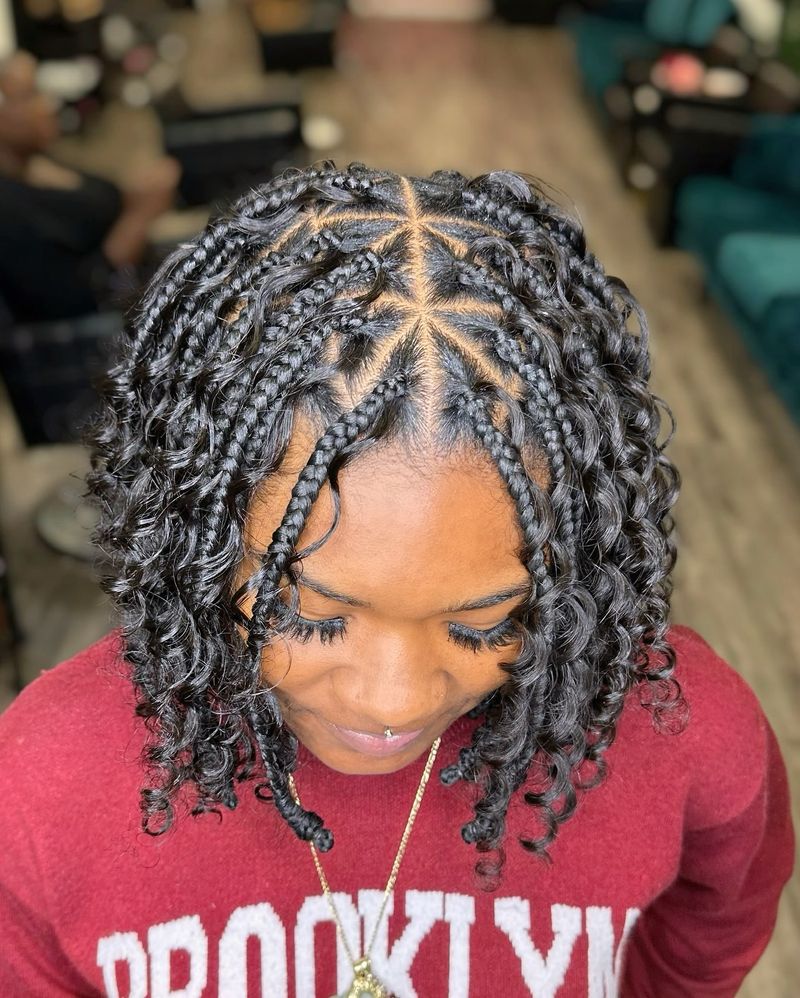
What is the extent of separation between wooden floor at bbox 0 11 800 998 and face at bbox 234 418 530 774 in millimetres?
384

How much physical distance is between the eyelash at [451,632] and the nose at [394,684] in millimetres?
24

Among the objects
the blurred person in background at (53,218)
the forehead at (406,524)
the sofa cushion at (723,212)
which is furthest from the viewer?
the sofa cushion at (723,212)

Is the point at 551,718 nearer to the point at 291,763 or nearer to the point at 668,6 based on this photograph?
the point at 291,763

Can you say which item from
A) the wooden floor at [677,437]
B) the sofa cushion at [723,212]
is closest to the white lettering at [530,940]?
the wooden floor at [677,437]

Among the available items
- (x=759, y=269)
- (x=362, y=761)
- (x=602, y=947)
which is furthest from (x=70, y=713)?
(x=759, y=269)

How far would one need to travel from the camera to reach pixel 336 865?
852mm

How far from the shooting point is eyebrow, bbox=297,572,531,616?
0.62 metres

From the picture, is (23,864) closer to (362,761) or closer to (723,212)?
(362,761)

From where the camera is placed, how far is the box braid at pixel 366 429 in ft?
2.01

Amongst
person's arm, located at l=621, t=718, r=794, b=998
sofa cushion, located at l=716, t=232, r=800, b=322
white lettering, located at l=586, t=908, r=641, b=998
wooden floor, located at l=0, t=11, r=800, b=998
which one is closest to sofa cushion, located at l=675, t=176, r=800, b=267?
sofa cushion, located at l=716, t=232, r=800, b=322

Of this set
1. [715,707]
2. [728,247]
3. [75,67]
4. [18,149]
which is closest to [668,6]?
[728,247]

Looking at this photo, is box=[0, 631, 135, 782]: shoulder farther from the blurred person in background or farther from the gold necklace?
the blurred person in background

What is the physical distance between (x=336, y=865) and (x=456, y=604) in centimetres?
35

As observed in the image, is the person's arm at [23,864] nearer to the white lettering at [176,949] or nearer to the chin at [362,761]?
the white lettering at [176,949]
